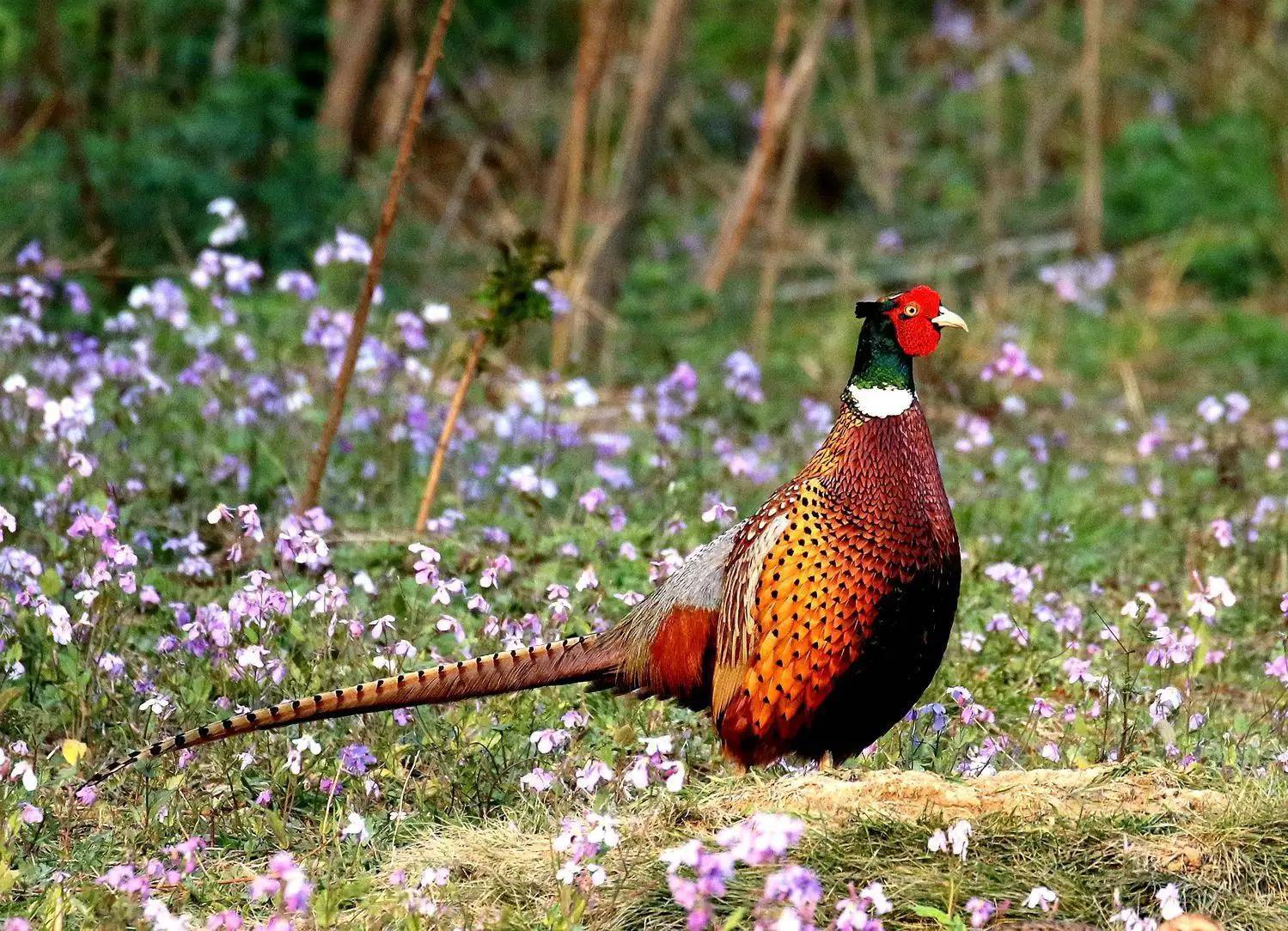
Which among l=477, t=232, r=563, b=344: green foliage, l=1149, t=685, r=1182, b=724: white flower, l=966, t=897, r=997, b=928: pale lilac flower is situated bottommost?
l=966, t=897, r=997, b=928: pale lilac flower

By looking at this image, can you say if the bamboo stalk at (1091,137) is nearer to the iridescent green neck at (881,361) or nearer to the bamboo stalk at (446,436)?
the bamboo stalk at (446,436)

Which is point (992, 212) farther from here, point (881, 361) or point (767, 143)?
point (881, 361)

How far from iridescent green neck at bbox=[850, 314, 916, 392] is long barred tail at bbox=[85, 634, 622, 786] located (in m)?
0.73

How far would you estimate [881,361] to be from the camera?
384 centimetres

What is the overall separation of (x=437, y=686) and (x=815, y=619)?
73cm

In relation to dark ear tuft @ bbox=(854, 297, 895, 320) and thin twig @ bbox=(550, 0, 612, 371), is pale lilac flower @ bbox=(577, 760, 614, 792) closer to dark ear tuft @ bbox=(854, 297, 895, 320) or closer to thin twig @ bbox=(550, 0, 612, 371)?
dark ear tuft @ bbox=(854, 297, 895, 320)

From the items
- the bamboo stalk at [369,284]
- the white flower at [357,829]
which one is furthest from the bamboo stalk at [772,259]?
the white flower at [357,829]

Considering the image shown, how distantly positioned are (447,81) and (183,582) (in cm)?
640

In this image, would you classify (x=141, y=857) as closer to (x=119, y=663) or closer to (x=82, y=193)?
(x=119, y=663)

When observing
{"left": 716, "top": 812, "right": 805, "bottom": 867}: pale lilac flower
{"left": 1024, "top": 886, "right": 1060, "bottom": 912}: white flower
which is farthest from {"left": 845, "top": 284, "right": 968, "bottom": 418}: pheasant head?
{"left": 716, "top": 812, "right": 805, "bottom": 867}: pale lilac flower

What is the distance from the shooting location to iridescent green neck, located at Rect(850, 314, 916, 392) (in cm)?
382

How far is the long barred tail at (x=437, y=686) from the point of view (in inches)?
140

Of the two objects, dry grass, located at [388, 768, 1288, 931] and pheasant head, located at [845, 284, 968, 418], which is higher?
pheasant head, located at [845, 284, 968, 418]

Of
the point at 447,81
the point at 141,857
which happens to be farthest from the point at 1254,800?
the point at 447,81
